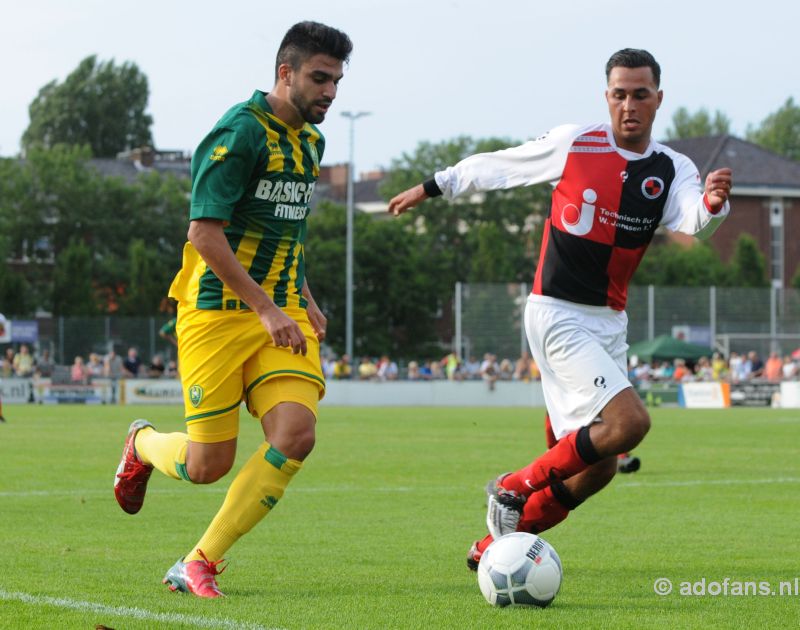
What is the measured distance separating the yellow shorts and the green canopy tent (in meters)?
40.9

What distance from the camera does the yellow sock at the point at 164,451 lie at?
669 centimetres

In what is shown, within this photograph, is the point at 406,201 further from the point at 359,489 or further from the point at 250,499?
the point at 359,489

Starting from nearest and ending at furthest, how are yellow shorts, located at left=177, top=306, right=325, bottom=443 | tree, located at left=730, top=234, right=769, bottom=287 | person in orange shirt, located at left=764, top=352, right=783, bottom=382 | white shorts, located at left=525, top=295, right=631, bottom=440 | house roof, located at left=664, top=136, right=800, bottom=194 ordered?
yellow shorts, located at left=177, top=306, right=325, bottom=443 → white shorts, located at left=525, top=295, right=631, bottom=440 → person in orange shirt, located at left=764, top=352, right=783, bottom=382 → tree, located at left=730, top=234, right=769, bottom=287 → house roof, located at left=664, top=136, right=800, bottom=194

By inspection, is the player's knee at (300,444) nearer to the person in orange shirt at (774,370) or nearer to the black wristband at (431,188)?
the black wristband at (431,188)

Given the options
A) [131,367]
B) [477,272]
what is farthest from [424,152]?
[131,367]

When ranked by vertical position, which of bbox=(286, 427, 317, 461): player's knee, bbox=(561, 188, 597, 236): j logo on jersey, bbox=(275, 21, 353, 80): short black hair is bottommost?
bbox=(286, 427, 317, 461): player's knee

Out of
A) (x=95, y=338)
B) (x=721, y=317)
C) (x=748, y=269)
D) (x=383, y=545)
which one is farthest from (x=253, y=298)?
(x=748, y=269)

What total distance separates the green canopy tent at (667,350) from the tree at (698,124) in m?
58.3

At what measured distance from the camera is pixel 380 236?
7325 cm

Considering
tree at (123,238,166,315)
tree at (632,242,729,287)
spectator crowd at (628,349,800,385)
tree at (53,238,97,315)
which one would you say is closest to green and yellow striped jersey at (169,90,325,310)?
spectator crowd at (628,349,800,385)

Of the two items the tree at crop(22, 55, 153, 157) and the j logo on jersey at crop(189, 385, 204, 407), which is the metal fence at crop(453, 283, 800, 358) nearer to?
the j logo on jersey at crop(189, 385, 204, 407)

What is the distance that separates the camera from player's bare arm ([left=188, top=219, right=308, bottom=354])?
6.14 meters

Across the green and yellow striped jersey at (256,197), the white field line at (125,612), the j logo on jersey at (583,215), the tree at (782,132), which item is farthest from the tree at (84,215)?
the white field line at (125,612)

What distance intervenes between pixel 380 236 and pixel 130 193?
1300 centimetres
